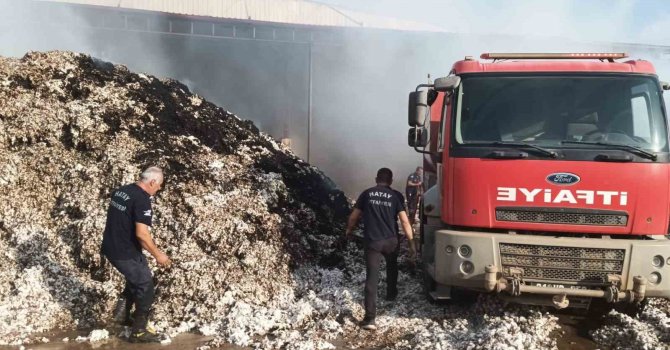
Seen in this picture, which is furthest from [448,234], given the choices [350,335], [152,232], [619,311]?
[152,232]

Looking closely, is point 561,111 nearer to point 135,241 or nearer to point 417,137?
point 417,137

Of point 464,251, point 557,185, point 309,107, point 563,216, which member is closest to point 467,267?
point 464,251

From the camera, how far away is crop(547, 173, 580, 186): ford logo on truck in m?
4.44

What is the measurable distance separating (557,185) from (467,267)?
3.27 ft

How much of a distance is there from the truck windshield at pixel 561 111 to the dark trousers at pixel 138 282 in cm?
296

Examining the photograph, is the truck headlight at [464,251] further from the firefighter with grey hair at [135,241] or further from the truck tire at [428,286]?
the firefighter with grey hair at [135,241]

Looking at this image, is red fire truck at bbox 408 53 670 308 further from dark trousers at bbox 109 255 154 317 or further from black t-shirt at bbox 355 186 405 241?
dark trousers at bbox 109 255 154 317

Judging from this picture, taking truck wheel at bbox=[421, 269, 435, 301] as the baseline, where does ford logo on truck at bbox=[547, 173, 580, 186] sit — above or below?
above

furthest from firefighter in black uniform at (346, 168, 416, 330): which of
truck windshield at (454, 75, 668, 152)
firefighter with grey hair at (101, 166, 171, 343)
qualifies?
firefighter with grey hair at (101, 166, 171, 343)

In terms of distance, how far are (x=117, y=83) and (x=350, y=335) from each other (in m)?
5.45

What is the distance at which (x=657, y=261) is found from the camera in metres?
4.38

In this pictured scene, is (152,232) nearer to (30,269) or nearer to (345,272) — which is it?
(30,269)

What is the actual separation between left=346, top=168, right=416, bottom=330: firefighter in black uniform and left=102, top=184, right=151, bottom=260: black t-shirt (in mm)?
1981

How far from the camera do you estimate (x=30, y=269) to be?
5586mm
